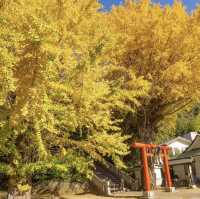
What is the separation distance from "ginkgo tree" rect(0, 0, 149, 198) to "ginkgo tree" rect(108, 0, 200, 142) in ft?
18.0

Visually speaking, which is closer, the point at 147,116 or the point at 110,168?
the point at 147,116

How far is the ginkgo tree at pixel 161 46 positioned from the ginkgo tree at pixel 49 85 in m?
5.48

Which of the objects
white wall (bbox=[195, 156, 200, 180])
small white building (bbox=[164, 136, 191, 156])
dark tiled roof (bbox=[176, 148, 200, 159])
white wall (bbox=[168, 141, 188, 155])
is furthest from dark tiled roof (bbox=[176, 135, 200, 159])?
white wall (bbox=[168, 141, 188, 155])

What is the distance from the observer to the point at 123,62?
67.0 ft

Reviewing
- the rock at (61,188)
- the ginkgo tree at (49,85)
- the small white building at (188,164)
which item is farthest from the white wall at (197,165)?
the ginkgo tree at (49,85)

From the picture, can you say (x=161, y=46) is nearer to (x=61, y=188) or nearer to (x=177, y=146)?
(x=61, y=188)

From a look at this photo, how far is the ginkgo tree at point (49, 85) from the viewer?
28.6 feet

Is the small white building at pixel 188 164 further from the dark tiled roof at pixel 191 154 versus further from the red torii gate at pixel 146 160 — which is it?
the red torii gate at pixel 146 160

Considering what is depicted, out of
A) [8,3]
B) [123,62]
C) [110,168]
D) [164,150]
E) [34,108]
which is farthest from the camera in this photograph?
[110,168]

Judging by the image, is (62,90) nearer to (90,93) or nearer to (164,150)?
(90,93)

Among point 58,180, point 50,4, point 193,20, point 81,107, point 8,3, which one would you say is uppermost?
point 193,20

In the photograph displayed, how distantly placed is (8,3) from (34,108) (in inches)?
121

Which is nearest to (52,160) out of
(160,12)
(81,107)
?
(81,107)

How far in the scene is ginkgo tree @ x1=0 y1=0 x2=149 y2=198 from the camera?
873 centimetres
